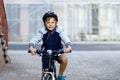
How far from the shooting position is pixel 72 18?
34625 mm

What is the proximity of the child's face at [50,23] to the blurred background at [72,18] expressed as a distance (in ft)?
89.0

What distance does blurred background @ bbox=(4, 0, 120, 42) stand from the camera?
33406 millimetres

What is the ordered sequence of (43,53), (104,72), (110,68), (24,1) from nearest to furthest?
(43,53) < (104,72) < (110,68) < (24,1)

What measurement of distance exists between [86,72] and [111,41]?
21706 mm

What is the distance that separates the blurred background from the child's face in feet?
89.0

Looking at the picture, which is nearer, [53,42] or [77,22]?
[53,42]

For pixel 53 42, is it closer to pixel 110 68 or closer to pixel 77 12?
pixel 110 68

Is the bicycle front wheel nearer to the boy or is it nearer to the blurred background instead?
the boy

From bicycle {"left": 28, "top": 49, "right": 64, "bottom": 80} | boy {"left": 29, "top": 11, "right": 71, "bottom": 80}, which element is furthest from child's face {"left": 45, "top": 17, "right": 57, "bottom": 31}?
bicycle {"left": 28, "top": 49, "right": 64, "bottom": 80}

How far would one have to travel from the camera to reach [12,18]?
33.4m

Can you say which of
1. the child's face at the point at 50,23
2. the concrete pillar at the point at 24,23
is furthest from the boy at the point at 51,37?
the concrete pillar at the point at 24,23

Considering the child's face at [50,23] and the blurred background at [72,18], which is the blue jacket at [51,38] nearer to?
the child's face at [50,23]

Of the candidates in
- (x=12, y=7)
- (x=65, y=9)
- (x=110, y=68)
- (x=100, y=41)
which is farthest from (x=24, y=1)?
(x=110, y=68)

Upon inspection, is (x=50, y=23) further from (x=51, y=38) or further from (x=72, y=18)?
(x=72, y=18)
